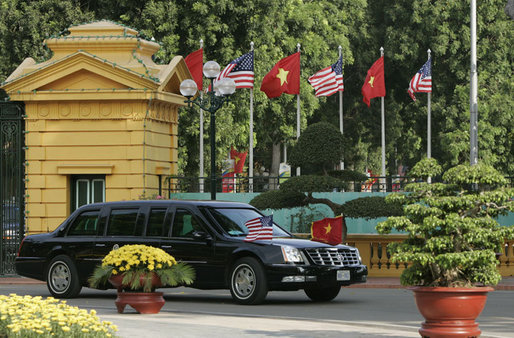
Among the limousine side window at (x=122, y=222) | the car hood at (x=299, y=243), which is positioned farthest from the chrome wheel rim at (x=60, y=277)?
the car hood at (x=299, y=243)

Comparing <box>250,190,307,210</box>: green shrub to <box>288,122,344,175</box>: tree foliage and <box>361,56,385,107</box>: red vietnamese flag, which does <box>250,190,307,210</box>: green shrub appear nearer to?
<box>288,122,344,175</box>: tree foliage

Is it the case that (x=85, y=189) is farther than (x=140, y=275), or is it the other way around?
(x=85, y=189)

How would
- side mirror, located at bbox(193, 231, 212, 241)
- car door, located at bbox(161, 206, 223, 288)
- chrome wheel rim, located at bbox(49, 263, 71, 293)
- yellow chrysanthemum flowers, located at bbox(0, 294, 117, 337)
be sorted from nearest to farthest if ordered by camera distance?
yellow chrysanthemum flowers, located at bbox(0, 294, 117, 337), car door, located at bbox(161, 206, 223, 288), side mirror, located at bbox(193, 231, 212, 241), chrome wheel rim, located at bbox(49, 263, 71, 293)

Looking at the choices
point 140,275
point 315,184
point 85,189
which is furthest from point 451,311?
point 85,189

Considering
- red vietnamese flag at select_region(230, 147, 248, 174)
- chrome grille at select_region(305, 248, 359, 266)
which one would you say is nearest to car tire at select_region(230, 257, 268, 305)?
chrome grille at select_region(305, 248, 359, 266)

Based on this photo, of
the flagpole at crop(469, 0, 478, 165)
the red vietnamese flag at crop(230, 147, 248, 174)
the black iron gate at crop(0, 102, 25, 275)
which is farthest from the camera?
the red vietnamese flag at crop(230, 147, 248, 174)

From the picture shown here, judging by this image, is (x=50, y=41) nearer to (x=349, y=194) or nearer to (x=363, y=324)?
(x=349, y=194)

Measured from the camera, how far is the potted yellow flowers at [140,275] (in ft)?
52.0

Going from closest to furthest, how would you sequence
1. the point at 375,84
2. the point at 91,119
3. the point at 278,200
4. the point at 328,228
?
the point at 328,228 < the point at 278,200 < the point at 91,119 < the point at 375,84

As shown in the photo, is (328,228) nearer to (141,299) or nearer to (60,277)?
(60,277)

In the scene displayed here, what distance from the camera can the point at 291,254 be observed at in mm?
17969

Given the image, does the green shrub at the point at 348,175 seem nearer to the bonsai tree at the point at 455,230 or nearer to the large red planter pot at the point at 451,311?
the bonsai tree at the point at 455,230

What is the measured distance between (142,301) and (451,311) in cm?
587

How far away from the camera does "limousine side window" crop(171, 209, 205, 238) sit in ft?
62.0
